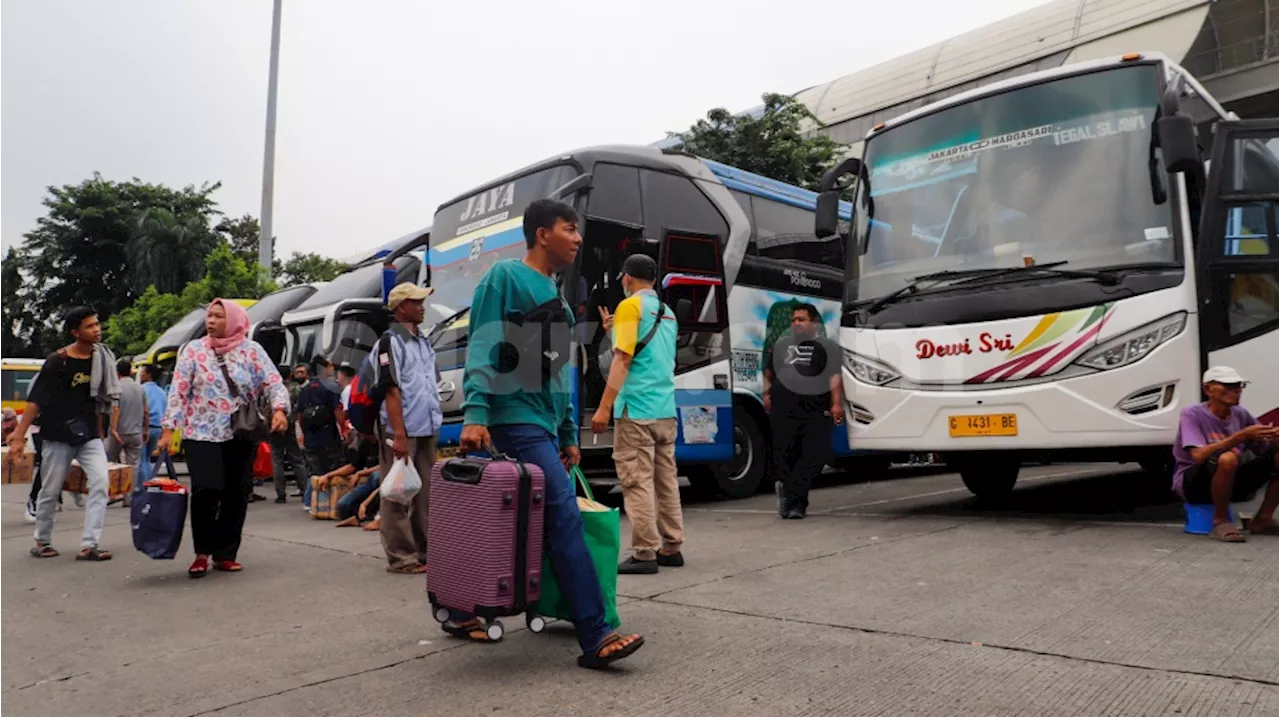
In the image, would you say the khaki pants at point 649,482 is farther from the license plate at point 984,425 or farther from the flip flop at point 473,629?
the license plate at point 984,425

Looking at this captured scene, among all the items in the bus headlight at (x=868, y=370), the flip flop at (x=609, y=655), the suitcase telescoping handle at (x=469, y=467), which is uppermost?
the bus headlight at (x=868, y=370)

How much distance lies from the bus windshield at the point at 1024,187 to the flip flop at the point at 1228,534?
1.67 metres

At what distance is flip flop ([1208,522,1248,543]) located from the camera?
566 centimetres

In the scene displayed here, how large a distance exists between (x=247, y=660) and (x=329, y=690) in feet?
2.23

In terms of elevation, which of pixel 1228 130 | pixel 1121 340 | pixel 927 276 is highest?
pixel 1228 130

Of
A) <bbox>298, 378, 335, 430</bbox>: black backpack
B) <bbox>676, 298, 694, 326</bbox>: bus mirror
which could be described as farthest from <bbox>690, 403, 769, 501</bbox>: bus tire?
<bbox>298, 378, 335, 430</bbox>: black backpack

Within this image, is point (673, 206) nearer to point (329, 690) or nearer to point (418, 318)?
point (418, 318)

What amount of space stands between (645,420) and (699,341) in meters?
3.62

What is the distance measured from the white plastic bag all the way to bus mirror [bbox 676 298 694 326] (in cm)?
390

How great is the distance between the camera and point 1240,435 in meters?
5.61

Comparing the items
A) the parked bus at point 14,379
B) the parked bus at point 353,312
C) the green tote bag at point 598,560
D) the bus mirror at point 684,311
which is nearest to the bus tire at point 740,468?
the bus mirror at point 684,311

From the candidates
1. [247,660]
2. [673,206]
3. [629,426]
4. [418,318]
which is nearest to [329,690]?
[247,660]

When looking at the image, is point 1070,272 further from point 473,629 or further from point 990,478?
point 473,629

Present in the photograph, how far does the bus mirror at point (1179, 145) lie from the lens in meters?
5.84
